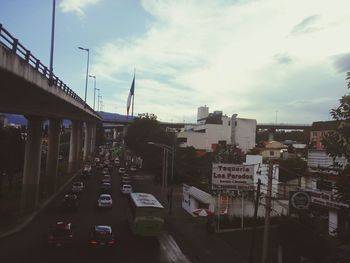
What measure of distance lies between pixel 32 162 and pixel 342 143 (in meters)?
42.5

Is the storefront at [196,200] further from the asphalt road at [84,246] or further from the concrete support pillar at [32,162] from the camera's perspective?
the concrete support pillar at [32,162]

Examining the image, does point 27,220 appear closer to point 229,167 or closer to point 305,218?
point 229,167

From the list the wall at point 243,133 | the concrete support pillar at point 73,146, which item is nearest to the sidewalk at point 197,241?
the concrete support pillar at point 73,146

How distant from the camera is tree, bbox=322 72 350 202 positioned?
1284cm

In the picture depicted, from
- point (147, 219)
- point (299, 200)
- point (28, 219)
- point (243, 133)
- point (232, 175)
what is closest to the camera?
point (299, 200)

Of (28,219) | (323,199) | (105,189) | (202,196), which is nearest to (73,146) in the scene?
(105,189)

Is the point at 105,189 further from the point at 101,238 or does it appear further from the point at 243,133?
the point at 243,133

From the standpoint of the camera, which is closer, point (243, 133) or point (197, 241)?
point (197, 241)

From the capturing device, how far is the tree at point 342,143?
1284 cm

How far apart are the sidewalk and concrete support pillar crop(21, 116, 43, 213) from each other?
47.7 ft

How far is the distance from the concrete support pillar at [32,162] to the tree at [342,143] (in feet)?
134

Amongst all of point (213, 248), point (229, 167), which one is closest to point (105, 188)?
point (229, 167)

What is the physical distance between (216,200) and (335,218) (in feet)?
36.8

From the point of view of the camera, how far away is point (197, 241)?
37.2 m
